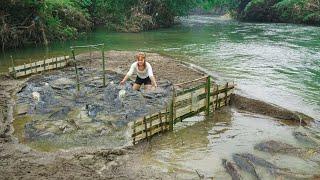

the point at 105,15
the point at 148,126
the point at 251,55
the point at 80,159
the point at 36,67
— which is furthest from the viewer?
the point at 105,15

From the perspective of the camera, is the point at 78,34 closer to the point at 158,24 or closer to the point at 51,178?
the point at 158,24

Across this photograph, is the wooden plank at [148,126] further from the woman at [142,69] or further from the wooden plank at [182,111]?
the woman at [142,69]

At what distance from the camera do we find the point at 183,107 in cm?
1312

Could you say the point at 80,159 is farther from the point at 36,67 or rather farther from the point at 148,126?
the point at 36,67

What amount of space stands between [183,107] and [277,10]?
44712 millimetres

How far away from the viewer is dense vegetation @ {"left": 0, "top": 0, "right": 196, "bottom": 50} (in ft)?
94.1

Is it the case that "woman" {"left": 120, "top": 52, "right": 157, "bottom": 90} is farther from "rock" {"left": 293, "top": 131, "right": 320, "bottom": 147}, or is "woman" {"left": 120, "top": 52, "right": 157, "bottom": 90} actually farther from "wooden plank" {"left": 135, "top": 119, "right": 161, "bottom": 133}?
"rock" {"left": 293, "top": 131, "right": 320, "bottom": 147}

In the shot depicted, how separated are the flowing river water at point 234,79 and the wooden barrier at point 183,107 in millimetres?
327

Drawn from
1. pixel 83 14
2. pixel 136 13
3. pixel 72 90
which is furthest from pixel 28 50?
pixel 136 13

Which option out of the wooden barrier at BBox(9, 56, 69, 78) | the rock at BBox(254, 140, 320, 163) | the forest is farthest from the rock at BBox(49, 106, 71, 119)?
the forest

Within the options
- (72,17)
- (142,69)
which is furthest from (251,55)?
(72,17)

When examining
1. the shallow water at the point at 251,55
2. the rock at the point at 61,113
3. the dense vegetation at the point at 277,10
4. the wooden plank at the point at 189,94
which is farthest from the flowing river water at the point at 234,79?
the dense vegetation at the point at 277,10

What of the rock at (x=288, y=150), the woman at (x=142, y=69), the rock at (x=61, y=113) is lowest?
the rock at (x=288, y=150)

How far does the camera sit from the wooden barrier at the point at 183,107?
38.1 ft
